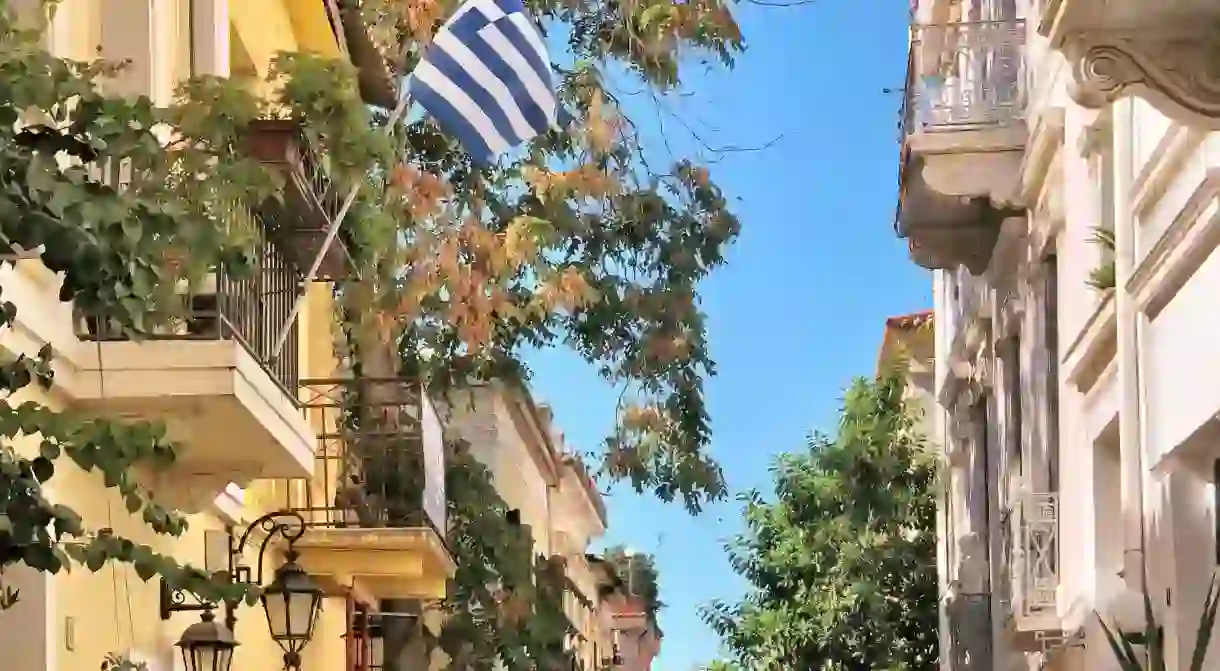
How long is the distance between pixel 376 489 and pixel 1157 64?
9.21 metres

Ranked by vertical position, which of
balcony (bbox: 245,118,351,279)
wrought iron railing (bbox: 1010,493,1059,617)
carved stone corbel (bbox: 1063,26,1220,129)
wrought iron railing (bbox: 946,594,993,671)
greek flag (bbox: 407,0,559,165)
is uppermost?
greek flag (bbox: 407,0,559,165)

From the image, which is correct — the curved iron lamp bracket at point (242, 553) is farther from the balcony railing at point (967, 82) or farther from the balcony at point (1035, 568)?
the balcony railing at point (967, 82)

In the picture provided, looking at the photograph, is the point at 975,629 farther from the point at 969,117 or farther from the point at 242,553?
the point at 242,553

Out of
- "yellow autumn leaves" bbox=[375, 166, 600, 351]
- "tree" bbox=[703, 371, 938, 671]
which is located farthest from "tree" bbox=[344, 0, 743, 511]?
"tree" bbox=[703, 371, 938, 671]

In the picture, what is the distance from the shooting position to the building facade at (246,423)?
32.9 ft

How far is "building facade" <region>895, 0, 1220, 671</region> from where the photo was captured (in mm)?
9812

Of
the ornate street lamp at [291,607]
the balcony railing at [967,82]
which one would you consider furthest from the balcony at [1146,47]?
the balcony railing at [967,82]

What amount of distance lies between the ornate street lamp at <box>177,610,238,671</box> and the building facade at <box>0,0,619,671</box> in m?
A: 0.20

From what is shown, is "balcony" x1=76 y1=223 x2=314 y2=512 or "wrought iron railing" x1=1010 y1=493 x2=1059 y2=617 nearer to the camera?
"balcony" x1=76 y1=223 x2=314 y2=512

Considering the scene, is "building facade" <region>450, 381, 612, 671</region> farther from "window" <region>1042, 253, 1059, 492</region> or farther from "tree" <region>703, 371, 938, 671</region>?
"window" <region>1042, 253, 1059, 492</region>

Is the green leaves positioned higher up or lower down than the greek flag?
lower down

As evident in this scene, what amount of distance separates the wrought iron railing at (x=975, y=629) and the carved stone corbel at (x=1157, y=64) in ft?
42.5

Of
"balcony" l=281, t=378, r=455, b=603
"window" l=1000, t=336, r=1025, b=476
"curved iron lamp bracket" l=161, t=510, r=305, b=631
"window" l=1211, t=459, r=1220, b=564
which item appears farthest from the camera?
"window" l=1000, t=336, r=1025, b=476

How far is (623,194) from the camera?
15750 millimetres
